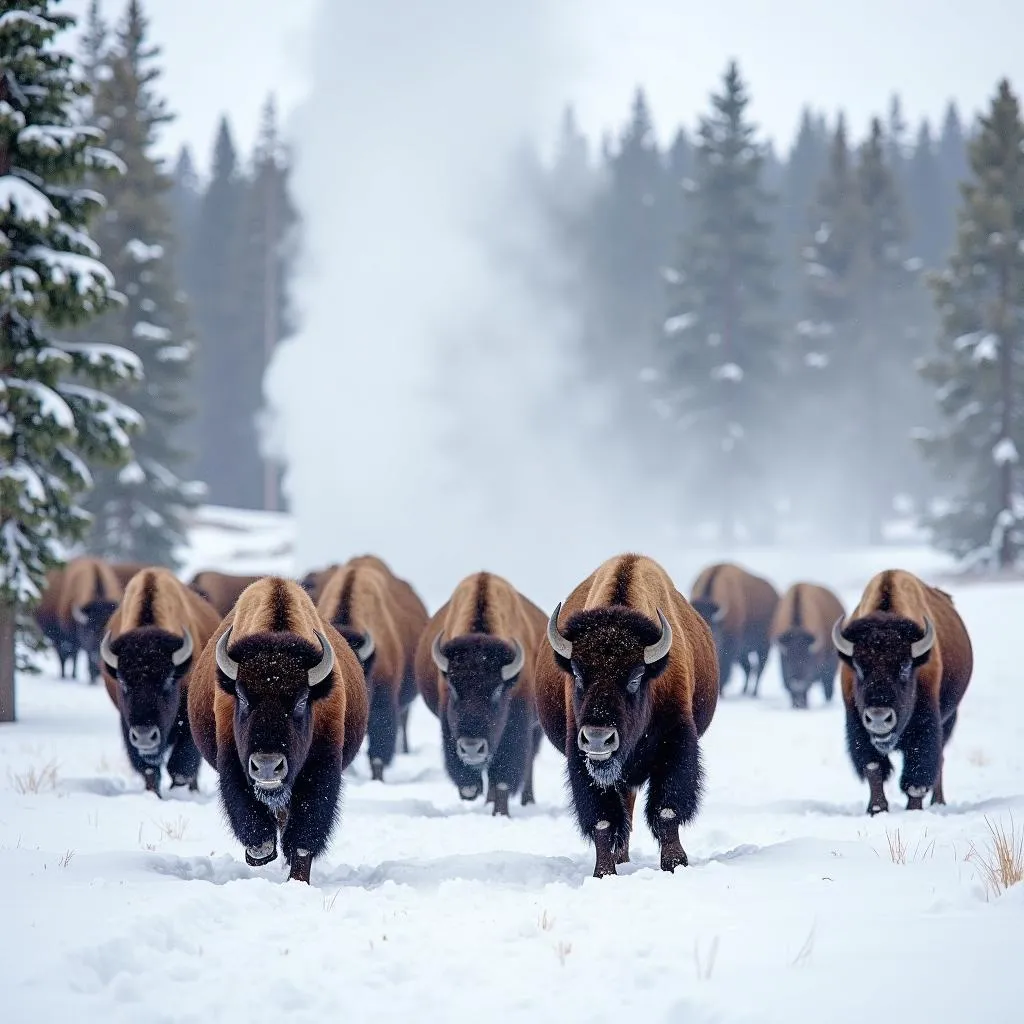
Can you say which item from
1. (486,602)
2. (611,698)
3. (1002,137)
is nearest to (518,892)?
(611,698)

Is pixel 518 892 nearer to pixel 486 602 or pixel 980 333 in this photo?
pixel 486 602

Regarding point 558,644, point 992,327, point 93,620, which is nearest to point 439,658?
point 558,644

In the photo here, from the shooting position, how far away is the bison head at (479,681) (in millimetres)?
8797

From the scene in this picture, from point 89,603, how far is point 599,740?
15204mm

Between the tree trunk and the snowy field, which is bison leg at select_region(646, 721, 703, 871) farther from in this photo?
the tree trunk

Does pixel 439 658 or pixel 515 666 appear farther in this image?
pixel 439 658

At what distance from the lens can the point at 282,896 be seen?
5562mm

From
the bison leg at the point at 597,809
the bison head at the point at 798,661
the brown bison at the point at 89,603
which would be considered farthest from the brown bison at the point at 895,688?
the brown bison at the point at 89,603

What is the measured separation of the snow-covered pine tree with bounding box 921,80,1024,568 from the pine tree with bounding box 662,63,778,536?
13.3 meters

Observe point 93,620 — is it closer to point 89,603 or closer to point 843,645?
point 89,603

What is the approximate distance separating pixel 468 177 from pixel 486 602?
32202 mm

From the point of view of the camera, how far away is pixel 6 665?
13141 millimetres

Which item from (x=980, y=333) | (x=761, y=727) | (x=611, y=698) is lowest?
(x=761, y=727)

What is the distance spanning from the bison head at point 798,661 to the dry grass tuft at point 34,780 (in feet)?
39.1
